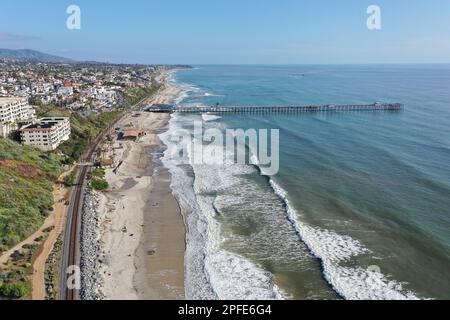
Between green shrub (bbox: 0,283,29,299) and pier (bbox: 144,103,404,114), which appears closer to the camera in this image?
green shrub (bbox: 0,283,29,299)

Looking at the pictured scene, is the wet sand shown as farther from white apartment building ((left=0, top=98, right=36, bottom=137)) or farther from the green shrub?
white apartment building ((left=0, top=98, right=36, bottom=137))

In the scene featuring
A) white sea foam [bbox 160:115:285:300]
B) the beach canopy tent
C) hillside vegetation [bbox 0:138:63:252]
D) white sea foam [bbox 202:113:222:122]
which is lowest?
white sea foam [bbox 160:115:285:300]

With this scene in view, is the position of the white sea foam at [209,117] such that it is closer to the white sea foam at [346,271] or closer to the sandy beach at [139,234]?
the sandy beach at [139,234]

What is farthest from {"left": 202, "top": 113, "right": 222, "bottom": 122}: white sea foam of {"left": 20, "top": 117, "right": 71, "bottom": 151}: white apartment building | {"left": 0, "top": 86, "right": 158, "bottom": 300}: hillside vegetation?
{"left": 20, "top": 117, "right": 71, "bottom": 151}: white apartment building

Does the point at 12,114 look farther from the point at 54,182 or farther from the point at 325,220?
the point at 325,220

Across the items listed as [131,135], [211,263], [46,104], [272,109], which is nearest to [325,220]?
[211,263]
